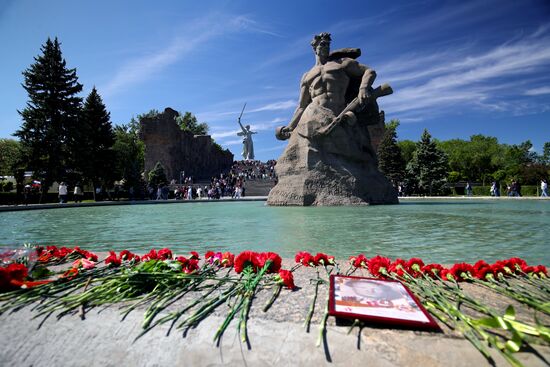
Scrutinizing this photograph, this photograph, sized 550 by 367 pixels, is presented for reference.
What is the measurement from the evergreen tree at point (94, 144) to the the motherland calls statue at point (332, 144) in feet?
64.9

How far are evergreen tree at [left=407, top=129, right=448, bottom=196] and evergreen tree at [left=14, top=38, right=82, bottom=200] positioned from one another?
32664 mm

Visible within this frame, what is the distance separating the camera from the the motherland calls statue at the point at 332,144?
12.5 m

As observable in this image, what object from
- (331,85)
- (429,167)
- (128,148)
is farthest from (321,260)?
(128,148)

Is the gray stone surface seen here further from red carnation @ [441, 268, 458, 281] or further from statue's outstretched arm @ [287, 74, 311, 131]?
statue's outstretched arm @ [287, 74, 311, 131]

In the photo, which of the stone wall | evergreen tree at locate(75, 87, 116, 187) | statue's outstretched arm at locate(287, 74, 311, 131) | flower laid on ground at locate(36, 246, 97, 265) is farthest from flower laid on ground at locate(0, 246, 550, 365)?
the stone wall

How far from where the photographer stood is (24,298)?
1.75 meters

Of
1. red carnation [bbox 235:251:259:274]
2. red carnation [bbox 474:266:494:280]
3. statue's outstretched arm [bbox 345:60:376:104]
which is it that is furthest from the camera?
statue's outstretched arm [bbox 345:60:376:104]

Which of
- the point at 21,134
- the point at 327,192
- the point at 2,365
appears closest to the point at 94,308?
the point at 2,365

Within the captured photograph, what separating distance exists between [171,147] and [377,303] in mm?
47000

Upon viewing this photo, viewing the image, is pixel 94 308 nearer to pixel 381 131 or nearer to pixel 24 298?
pixel 24 298

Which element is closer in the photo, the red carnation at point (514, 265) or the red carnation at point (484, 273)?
the red carnation at point (484, 273)

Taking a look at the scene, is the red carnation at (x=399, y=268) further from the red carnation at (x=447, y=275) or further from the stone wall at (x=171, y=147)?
the stone wall at (x=171, y=147)

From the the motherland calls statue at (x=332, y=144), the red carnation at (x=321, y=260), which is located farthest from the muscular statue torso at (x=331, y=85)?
the red carnation at (x=321, y=260)

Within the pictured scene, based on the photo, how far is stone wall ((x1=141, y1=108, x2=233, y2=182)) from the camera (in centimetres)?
4516
